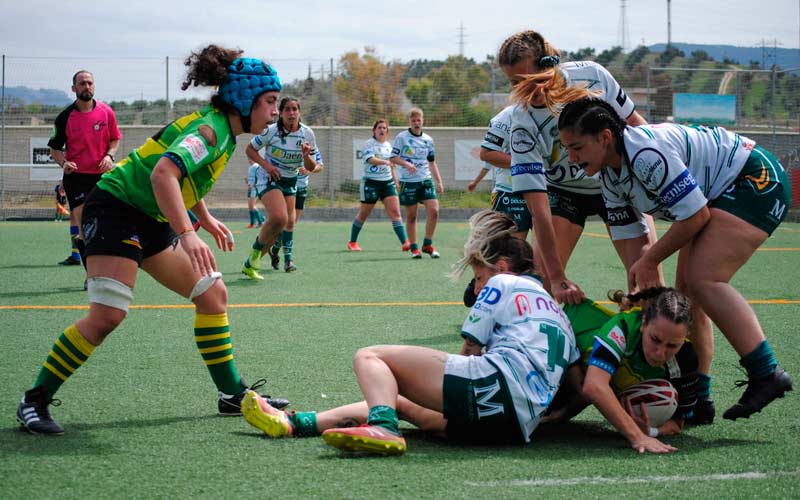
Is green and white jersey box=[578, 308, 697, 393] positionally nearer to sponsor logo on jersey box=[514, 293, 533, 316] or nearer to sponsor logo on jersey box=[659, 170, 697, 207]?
sponsor logo on jersey box=[514, 293, 533, 316]

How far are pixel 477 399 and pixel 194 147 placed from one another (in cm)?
170

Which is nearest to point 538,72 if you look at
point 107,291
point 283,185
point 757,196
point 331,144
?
point 757,196

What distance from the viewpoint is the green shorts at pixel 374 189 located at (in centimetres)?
1513

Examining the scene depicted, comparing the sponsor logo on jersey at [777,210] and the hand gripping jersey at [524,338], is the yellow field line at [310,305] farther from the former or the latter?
the hand gripping jersey at [524,338]

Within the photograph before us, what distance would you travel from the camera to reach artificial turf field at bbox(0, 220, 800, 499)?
3.31m

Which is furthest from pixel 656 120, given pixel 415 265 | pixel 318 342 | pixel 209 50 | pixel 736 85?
pixel 209 50

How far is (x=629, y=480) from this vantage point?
338 centimetres

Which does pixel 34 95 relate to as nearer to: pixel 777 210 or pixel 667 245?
pixel 667 245

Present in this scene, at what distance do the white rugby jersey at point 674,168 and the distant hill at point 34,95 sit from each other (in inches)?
933

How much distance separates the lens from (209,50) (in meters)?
4.35

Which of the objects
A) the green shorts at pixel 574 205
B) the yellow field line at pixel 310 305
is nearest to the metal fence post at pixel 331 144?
the yellow field line at pixel 310 305

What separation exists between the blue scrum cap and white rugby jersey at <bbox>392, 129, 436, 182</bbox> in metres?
10.5

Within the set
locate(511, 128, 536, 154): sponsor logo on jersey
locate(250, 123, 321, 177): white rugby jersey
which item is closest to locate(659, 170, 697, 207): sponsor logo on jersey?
locate(511, 128, 536, 154): sponsor logo on jersey

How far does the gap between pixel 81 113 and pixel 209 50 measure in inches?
282
